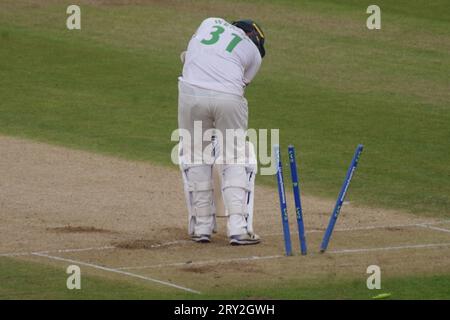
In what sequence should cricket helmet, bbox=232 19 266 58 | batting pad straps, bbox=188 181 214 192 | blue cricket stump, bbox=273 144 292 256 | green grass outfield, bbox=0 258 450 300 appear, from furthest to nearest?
cricket helmet, bbox=232 19 266 58 → batting pad straps, bbox=188 181 214 192 → blue cricket stump, bbox=273 144 292 256 → green grass outfield, bbox=0 258 450 300

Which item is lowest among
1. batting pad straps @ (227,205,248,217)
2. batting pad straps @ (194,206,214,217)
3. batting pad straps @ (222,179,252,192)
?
batting pad straps @ (227,205,248,217)

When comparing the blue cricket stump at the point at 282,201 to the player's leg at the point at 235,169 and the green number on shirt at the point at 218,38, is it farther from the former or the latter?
the green number on shirt at the point at 218,38

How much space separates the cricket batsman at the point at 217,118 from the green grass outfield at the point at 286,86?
1.91m

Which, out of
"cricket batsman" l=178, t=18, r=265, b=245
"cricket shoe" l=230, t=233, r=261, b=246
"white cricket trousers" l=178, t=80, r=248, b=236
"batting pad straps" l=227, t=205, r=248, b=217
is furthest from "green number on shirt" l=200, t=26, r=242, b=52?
"cricket shoe" l=230, t=233, r=261, b=246

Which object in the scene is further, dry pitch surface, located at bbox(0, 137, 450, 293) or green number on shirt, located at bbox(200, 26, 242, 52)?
green number on shirt, located at bbox(200, 26, 242, 52)

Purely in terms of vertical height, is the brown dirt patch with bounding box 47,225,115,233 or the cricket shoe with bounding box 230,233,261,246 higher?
the brown dirt patch with bounding box 47,225,115,233

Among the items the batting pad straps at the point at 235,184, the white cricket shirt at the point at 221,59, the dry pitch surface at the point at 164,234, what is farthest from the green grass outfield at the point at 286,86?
the white cricket shirt at the point at 221,59

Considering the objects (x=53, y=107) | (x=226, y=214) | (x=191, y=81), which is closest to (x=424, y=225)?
(x=226, y=214)

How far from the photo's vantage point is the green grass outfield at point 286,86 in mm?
16812

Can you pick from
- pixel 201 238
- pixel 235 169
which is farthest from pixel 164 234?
pixel 235 169

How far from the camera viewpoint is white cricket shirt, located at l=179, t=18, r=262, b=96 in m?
12.2

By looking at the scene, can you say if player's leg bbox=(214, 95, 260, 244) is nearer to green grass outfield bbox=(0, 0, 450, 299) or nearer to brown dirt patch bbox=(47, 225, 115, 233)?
brown dirt patch bbox=(47, 225, 115, 233)

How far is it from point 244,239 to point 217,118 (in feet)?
4.02

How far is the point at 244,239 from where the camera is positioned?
1222cm
